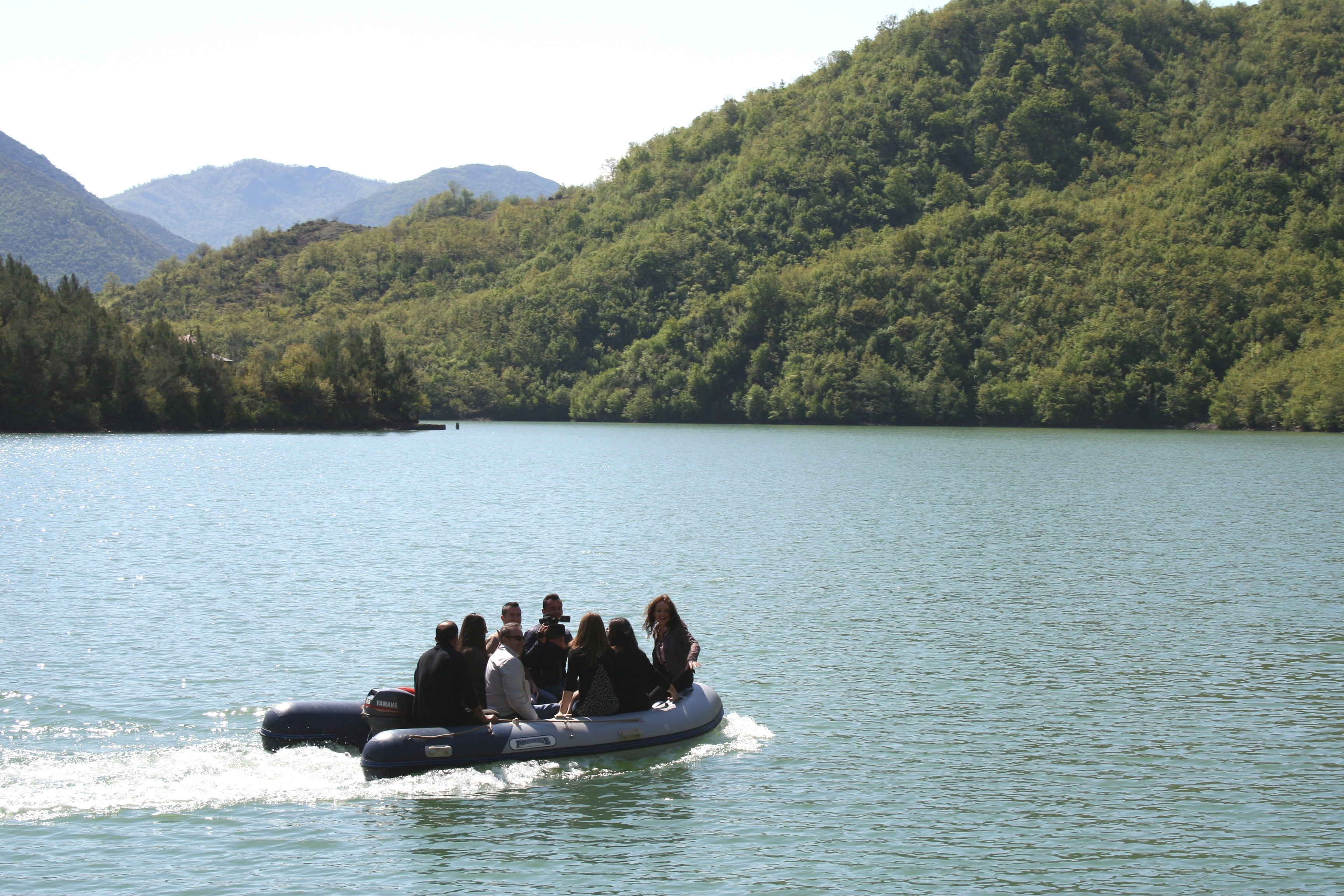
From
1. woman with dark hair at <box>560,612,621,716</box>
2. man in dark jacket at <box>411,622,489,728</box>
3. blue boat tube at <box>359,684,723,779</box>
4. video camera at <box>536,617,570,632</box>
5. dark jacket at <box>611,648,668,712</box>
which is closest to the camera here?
blue boat tube at <box>359,684,723,779</box>

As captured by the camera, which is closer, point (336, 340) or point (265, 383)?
point (265, 383)

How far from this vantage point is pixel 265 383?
12394 centimetres

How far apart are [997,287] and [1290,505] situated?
115 m

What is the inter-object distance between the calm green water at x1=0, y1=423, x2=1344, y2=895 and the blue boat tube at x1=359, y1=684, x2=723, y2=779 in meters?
0.26

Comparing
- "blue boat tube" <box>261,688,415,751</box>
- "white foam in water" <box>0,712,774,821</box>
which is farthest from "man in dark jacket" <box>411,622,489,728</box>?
"white foam in water" <box>0,712,774,821</box>

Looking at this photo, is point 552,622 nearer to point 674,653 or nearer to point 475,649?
point 674,653

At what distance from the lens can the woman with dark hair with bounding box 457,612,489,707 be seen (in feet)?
49.4

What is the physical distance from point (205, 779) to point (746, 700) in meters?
7.96

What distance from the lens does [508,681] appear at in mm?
15406

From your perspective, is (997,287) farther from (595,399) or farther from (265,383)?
(265,383)

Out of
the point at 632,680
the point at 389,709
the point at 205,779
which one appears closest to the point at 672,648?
the point at 632,680

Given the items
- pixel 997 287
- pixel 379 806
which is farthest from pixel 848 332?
pixel 379 806

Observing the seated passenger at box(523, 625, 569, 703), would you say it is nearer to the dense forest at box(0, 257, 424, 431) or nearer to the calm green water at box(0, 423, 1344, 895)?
the calm green water at box(0, 423, 1344, 895)

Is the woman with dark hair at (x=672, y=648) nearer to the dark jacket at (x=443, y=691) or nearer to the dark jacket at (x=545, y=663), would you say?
the dark jacket at (x=545, y=663)
